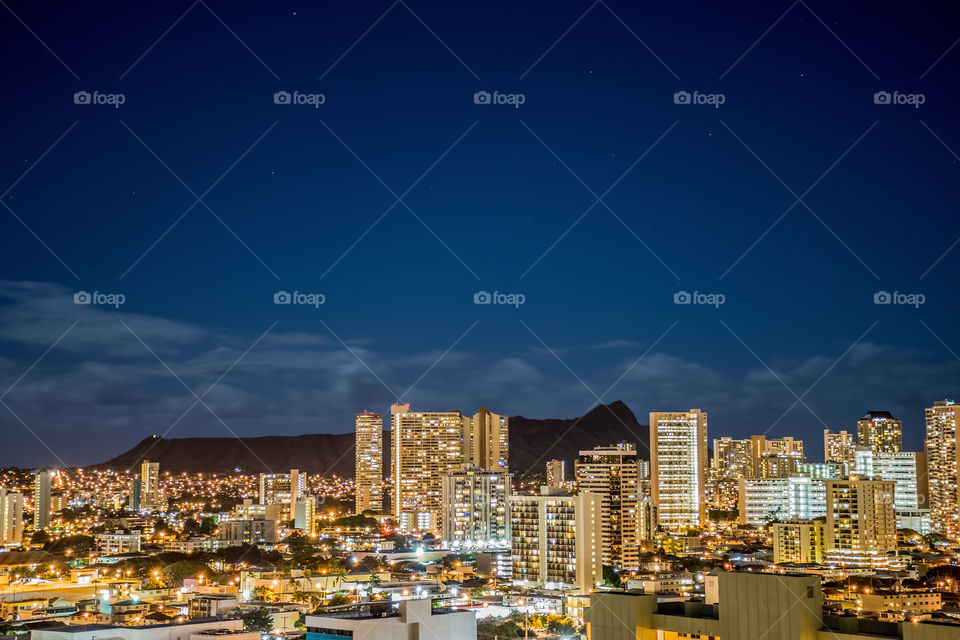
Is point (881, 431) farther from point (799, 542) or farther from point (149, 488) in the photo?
point (149, 488)

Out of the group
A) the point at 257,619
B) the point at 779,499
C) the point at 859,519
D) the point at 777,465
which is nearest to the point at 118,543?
the point at 257,619

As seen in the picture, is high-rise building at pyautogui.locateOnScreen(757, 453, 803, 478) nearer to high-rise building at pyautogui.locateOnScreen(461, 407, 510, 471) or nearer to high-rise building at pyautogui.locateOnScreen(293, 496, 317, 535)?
high-rise building at pyautogui.locateOnScreen(461, 407, 510, 471)

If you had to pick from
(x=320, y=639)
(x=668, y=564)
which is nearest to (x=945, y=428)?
(x=668, y=564)

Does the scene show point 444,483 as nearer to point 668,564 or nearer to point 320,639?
point 668,564

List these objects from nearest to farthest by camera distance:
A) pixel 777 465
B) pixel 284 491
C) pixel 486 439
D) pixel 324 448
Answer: pixel 777 465
pixel 486 439
pixel 284 491
pixel 324 448

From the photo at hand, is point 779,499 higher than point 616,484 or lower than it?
lower

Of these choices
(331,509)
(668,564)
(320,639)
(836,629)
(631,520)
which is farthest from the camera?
(331,509)
